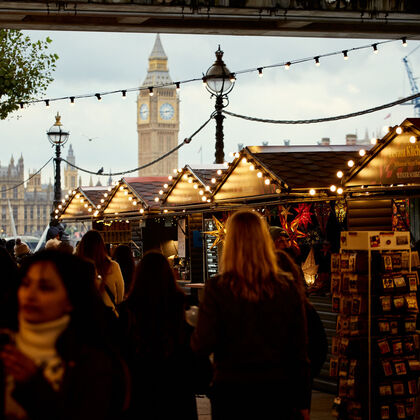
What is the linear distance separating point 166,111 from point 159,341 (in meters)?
146

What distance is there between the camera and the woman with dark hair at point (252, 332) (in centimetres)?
342

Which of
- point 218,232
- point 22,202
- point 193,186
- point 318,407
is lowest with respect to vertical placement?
point 318,407

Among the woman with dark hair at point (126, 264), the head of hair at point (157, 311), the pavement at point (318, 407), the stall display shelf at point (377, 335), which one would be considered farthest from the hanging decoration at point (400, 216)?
the head of hair at point (157, 311)

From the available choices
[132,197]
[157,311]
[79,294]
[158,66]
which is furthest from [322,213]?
A: [158,66]

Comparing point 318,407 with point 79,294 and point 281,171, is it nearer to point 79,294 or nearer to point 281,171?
point 281,171

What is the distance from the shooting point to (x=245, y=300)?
345cm

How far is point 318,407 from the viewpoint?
7637 mm

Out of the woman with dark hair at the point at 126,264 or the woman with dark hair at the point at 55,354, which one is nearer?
the woman with dark hair at the point at 55,354

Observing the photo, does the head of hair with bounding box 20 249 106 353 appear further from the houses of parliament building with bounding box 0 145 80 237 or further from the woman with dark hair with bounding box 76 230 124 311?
the houses of parliament building with bounding box 0 145 80 237

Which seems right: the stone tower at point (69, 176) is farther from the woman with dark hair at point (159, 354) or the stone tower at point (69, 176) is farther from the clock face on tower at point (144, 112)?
the woman with dark hair at point (159, 354)

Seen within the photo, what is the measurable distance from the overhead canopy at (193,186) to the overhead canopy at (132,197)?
1434mm

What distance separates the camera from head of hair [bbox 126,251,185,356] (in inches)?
152

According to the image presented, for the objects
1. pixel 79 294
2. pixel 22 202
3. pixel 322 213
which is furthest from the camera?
pixel 22 202

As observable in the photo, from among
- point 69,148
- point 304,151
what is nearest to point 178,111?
point 69,148
